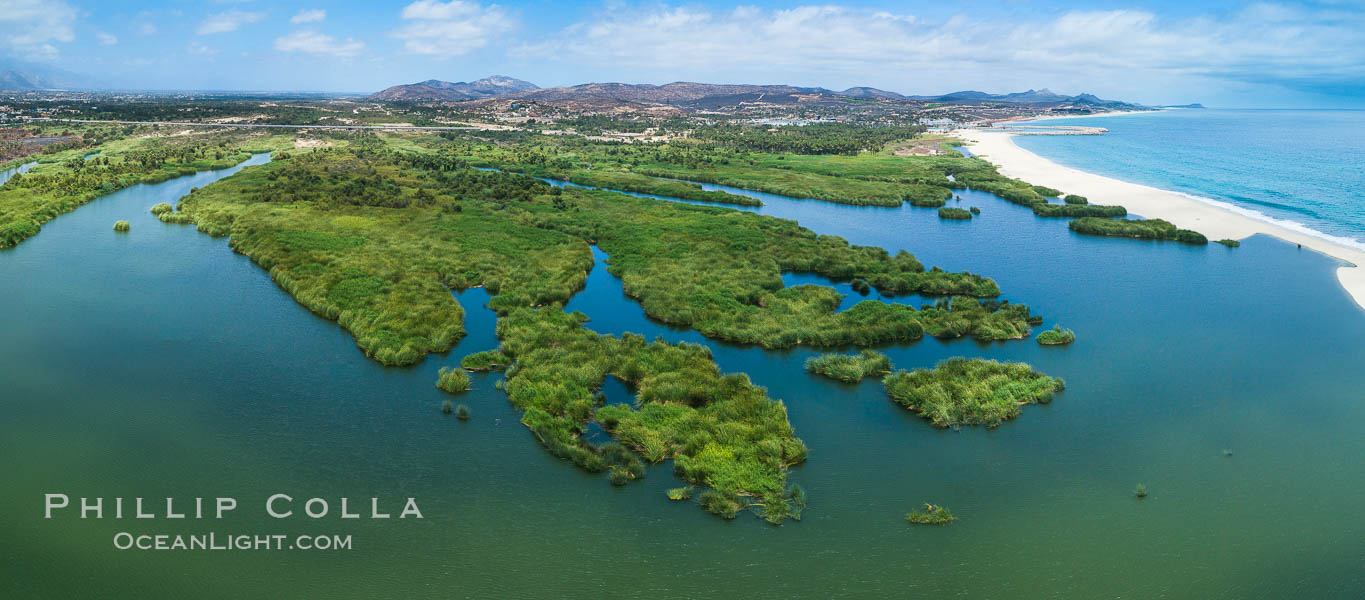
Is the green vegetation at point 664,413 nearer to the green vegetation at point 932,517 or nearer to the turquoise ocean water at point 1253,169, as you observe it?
the green vegetation at point 932,517

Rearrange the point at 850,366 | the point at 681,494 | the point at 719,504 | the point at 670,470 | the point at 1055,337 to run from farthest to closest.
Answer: the point at 1055,337 < the point at 850,366 < the point at 670,470 < the point at 681,494 < the point at 719,504

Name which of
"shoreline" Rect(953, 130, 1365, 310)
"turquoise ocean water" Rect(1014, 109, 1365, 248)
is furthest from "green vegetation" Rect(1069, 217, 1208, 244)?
"turquoise ocean water" Rect(1014, 109, 1365, 248)

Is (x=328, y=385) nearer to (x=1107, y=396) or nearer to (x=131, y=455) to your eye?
(x=131, y=455)

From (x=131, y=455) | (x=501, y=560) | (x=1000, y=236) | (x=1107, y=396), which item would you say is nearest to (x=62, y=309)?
(x=131, y=455)

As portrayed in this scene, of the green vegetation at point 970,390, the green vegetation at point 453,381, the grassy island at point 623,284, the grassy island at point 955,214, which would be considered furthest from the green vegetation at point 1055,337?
the grassy island at point 955,214

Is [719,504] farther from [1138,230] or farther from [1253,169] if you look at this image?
[1253,169]

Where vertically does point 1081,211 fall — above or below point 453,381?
above

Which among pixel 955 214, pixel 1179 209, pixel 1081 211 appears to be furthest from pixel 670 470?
pixel 1179 209

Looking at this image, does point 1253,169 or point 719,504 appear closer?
point 719,504
